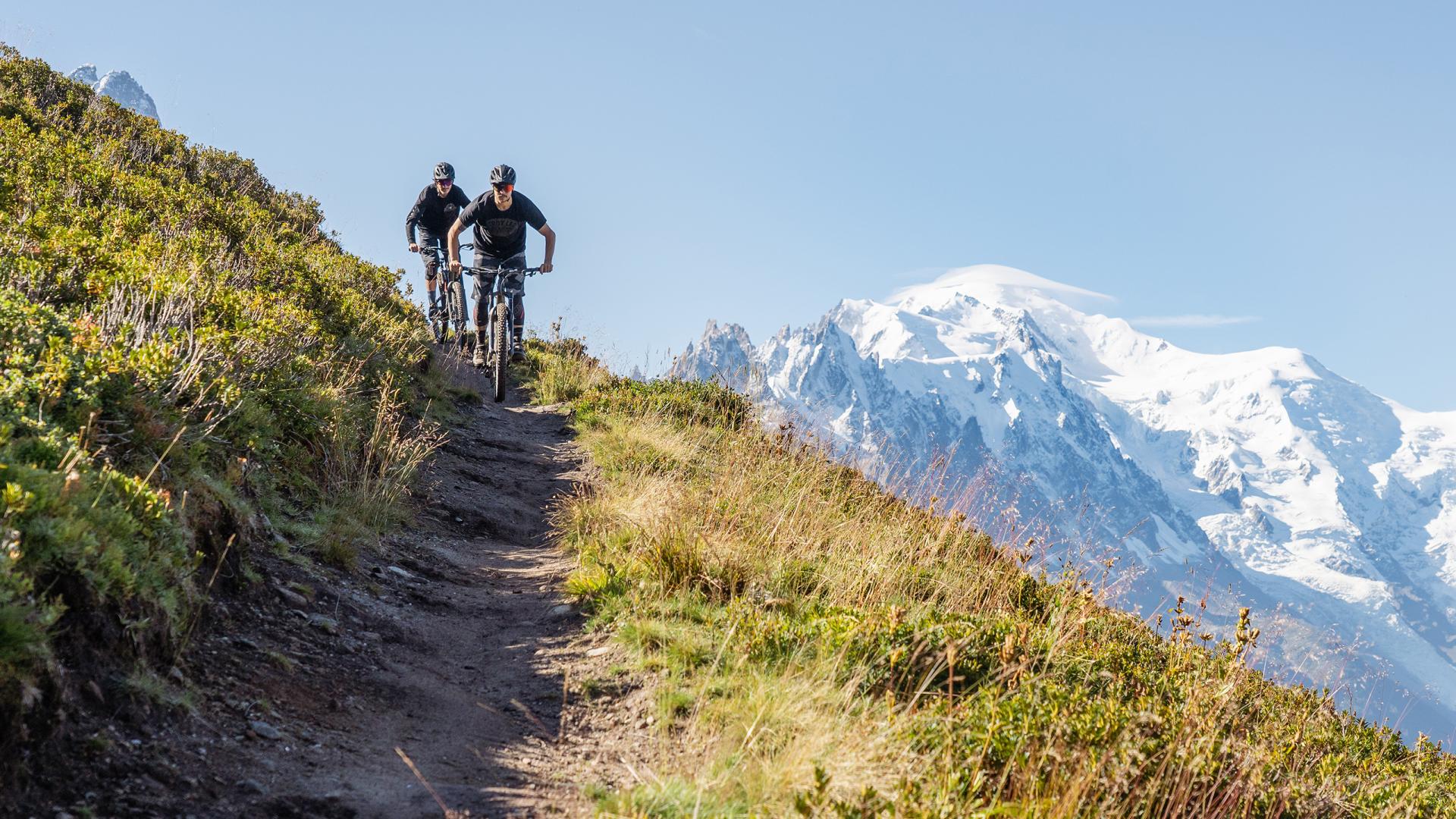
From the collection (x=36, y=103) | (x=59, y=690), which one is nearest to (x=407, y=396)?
(x=59, y=690)

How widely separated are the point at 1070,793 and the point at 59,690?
3904 mm

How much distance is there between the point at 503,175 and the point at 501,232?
0.99 m

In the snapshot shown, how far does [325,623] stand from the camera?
229 inches

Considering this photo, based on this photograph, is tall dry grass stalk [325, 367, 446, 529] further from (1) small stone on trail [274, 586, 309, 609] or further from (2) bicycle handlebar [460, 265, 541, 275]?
(2) bicycle handlebar [460, 265, 541, 275]

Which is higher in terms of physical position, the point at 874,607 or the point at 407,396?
the point at 407,396

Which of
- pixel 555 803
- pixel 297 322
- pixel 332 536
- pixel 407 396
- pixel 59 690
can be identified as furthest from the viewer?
pixel 407 396

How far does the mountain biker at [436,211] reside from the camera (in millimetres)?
17250

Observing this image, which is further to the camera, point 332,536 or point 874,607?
point 332,536

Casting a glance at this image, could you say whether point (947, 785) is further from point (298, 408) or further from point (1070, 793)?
point (298, 408)

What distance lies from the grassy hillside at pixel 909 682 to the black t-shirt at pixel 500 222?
540 centimetres

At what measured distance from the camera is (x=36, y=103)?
18531 millimetres

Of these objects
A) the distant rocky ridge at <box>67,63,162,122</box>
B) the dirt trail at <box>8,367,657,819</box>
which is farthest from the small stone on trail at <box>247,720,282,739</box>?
the distant rocky ridge at <box>67,63,162,122</box>

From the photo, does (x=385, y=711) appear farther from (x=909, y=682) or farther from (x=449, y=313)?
(x=449, y=313)

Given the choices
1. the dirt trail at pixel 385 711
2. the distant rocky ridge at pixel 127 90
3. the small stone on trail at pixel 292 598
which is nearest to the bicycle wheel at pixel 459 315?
the dirt trail at pixel 385 711
